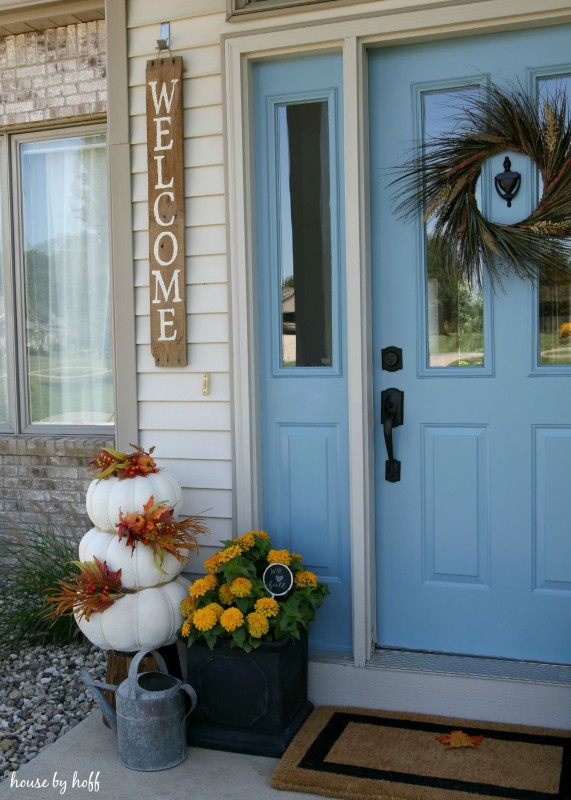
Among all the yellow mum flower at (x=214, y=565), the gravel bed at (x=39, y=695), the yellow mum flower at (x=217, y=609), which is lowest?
the gravel bed at (x=39, y=695)

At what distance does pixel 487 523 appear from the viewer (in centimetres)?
300

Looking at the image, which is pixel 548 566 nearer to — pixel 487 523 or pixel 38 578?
pixel 487 523

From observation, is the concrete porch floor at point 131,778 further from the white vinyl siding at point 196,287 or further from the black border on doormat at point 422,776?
the white vinyl siding at point 196,287

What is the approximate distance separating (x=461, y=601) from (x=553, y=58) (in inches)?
73.9

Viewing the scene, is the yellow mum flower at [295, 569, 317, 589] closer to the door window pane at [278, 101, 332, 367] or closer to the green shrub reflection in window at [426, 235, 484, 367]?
the door window pane at [278, 101, 332, 367]

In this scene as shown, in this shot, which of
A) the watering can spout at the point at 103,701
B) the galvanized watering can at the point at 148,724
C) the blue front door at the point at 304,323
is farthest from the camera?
the blue front door at the point at 304,323

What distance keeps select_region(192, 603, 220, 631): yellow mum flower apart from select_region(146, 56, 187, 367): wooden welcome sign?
3.10ft

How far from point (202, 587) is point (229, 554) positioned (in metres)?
0.14

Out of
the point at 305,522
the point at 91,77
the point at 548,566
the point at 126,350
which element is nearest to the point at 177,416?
the point at 126,350

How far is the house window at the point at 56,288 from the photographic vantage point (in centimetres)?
474

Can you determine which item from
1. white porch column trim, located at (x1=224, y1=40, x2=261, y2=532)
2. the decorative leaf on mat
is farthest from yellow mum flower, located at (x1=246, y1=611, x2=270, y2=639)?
the decorative leaf on mat

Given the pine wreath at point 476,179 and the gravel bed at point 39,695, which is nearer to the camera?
the pine wreath at point 476,179

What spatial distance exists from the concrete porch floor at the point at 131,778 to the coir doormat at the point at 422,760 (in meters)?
0.10

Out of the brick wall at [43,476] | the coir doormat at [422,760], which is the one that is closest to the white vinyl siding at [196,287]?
the coir doormat at [422,760]
